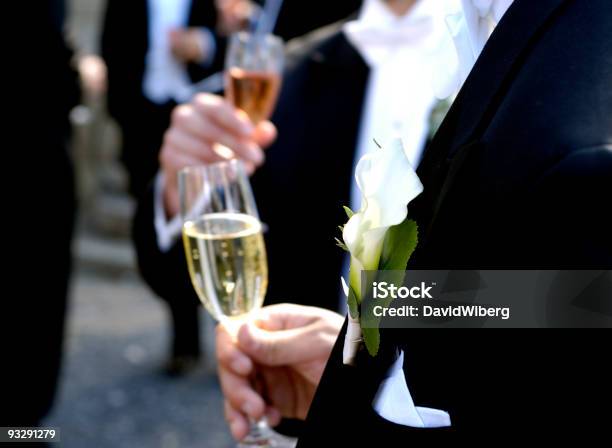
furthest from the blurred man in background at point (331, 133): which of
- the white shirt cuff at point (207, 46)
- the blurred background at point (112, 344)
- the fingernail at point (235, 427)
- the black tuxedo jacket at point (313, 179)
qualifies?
the white shirt cuff at point (207, 46)

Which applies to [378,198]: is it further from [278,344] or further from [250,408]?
[250,408]

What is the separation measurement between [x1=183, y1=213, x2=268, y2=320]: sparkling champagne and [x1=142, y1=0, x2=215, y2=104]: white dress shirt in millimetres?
3018

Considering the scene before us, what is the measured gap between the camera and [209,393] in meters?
4.06

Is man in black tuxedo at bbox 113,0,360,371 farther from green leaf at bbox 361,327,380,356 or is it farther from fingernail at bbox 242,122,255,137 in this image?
green leaf at bbox 361,327,380,356

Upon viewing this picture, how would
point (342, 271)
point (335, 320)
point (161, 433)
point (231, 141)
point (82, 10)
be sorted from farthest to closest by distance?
point (82, 10)
point (161, 433)
point (342, 271)
point (231, 141)
point (335, 320)

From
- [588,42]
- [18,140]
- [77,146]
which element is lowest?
[77,146]

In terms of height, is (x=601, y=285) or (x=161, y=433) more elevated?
(x=601, y=285)

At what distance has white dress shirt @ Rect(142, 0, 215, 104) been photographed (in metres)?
4.25

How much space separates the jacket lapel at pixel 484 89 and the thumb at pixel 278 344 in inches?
19.2

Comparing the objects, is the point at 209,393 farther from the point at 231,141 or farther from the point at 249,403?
the point at 249,403

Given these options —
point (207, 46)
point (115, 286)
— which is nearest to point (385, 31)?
point (207, 46)

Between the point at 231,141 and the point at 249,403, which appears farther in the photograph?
the point at 231,141

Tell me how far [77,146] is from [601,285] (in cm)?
576

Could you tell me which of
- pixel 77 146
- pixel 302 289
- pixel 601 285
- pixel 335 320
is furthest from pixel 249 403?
pixel 77 146
